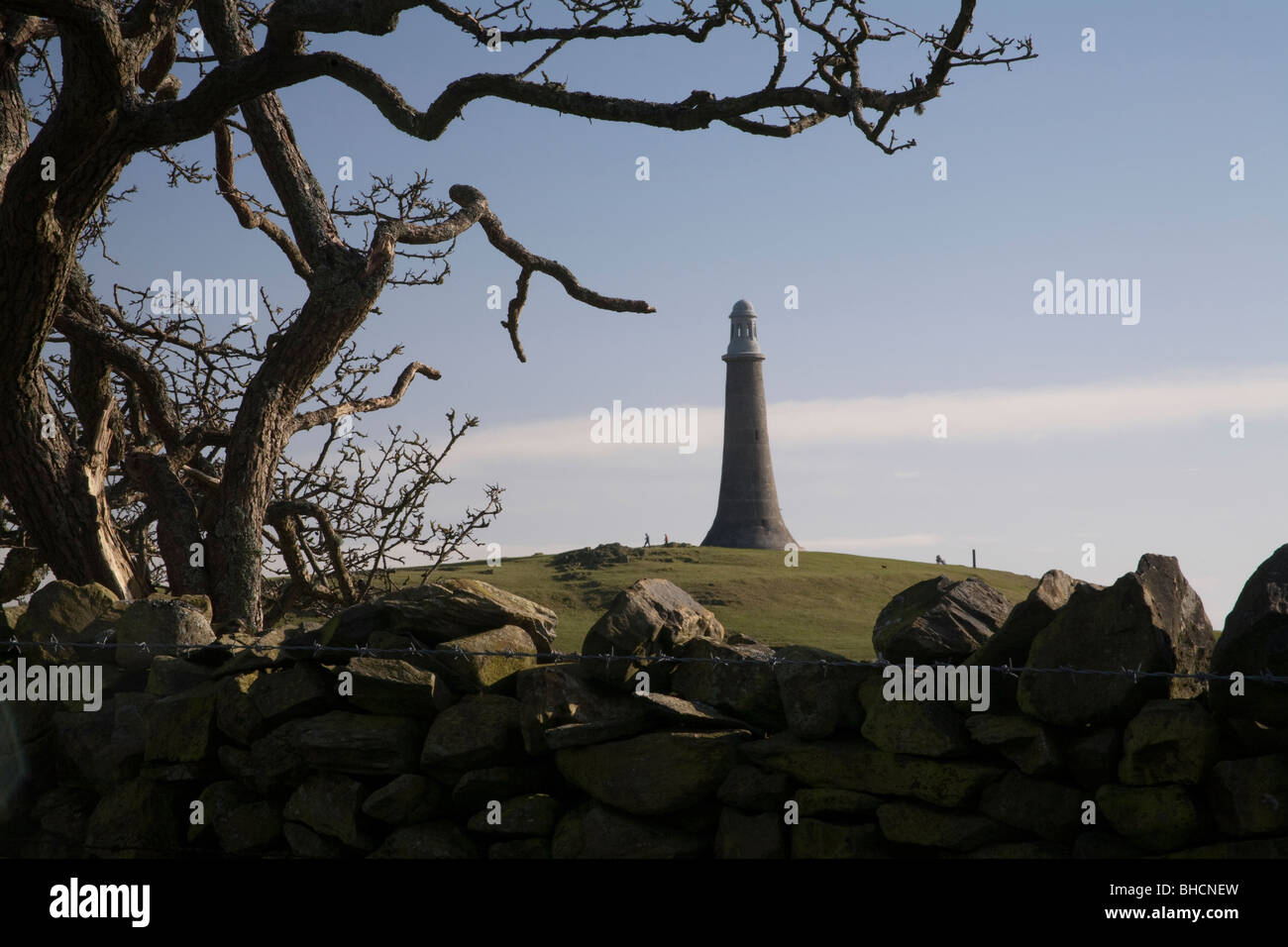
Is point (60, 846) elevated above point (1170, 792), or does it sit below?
below

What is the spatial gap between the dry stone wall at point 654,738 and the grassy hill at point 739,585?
1238cm

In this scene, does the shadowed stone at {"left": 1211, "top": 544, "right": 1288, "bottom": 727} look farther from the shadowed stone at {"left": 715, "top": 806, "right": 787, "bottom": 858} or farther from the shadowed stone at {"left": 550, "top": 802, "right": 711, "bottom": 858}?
the shadowed stone at {"left": 550, "top": 802, "right": 711, "bottom": 858}

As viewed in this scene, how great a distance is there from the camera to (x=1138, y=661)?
15.1 ft

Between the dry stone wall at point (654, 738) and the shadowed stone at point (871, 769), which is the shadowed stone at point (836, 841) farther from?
the shadowed stone at point (871, 769)

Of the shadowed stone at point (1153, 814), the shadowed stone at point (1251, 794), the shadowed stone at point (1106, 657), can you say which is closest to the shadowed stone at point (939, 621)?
the shadowed stone at point (1106, 657)

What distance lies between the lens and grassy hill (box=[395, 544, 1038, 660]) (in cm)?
2594

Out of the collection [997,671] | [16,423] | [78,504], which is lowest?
[997,671]

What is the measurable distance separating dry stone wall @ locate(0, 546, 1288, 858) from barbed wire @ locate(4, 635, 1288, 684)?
3cm

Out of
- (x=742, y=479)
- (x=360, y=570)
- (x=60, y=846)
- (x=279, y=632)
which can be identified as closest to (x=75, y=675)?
(x=60, y=846)

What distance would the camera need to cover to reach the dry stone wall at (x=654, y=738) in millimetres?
4461

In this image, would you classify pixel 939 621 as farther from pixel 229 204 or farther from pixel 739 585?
pixel 739 585

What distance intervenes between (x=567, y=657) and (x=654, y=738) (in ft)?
2.40
